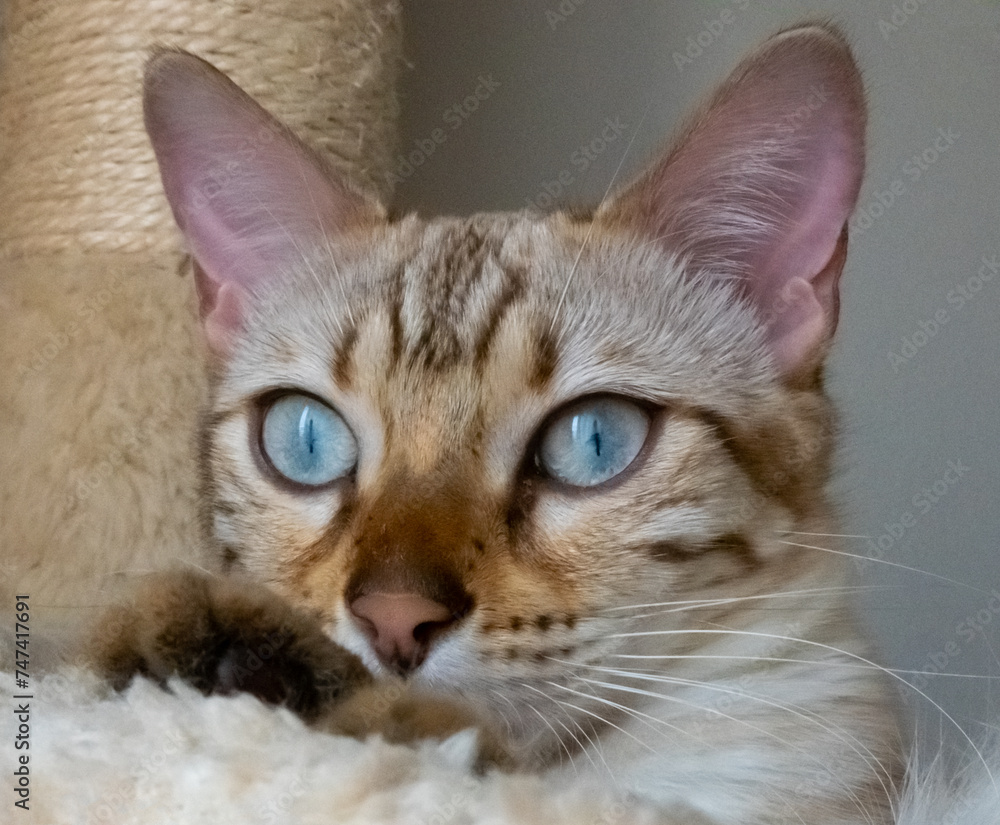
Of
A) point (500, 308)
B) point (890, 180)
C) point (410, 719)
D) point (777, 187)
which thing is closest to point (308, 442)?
point (500, 308)

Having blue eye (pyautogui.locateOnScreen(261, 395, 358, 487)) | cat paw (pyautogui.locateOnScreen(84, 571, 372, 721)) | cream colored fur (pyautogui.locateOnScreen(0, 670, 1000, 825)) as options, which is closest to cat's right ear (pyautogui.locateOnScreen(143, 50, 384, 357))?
blue eye (pyautogui.locateOnScreen(261, 395, 358, 487))

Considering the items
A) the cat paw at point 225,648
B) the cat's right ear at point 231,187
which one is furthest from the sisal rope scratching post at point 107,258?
Answer: the cat paw at point 225,648

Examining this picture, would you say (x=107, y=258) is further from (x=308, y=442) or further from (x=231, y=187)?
(x=308, y=442)

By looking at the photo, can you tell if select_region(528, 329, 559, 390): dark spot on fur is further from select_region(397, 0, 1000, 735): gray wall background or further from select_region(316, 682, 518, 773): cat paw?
select_region(397, 0, 1000, 735): gray wall background

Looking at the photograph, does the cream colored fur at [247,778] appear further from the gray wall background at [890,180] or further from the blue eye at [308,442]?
the gray wall background at [890,180]

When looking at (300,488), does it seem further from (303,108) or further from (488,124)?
(488,124)
